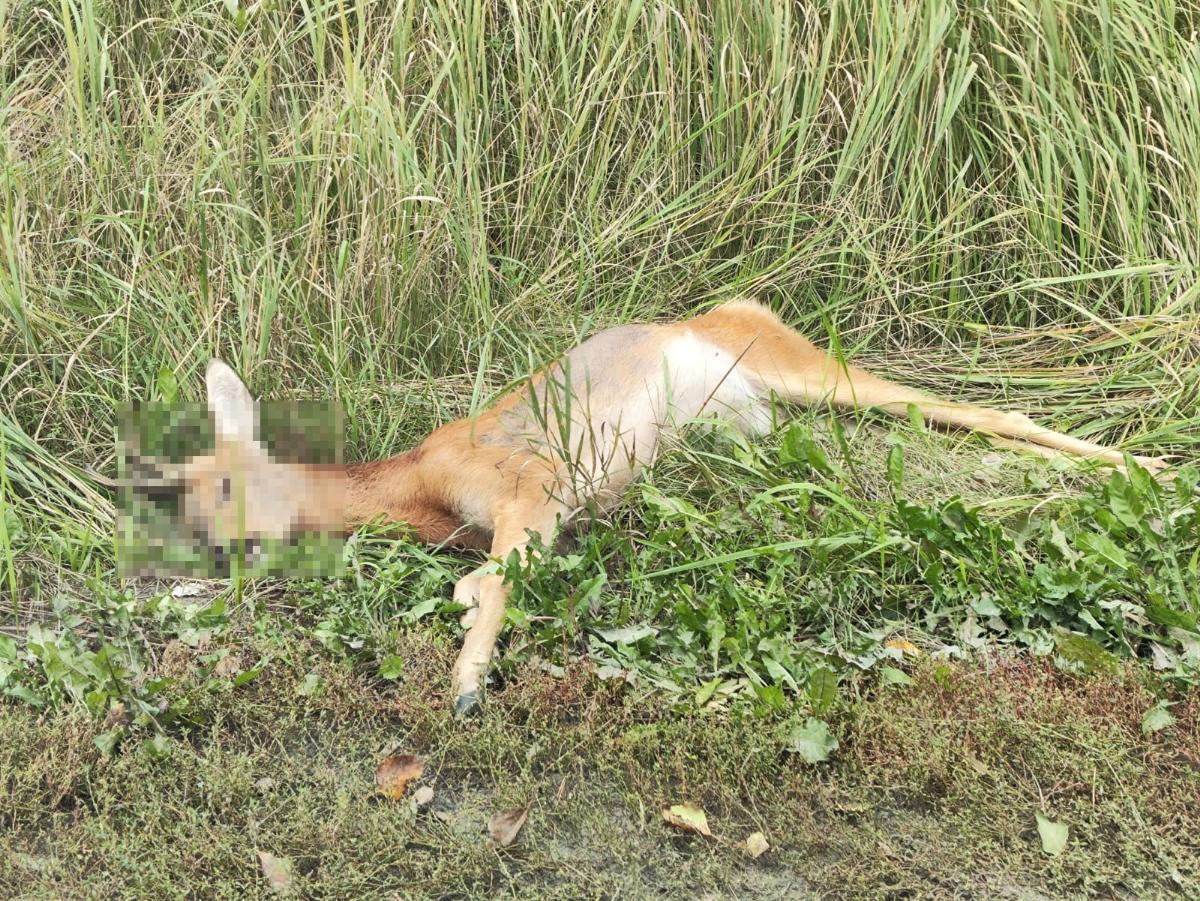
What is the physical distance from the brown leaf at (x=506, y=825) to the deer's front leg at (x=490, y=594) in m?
0.36

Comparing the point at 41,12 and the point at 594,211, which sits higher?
the point at 41,12

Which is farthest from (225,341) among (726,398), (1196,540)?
(1196,540)

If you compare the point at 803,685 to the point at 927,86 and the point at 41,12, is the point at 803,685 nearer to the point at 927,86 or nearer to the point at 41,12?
the point at 927,86

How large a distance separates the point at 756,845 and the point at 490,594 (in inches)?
41.6

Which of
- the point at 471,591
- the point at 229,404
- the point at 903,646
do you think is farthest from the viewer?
the point at 229,404

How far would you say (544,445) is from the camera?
395 centimetres

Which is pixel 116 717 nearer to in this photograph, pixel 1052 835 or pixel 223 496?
pixel 223 496

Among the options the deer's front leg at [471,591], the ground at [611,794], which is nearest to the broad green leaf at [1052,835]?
the ground at [611,794]

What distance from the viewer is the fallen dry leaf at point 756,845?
9.15 ft

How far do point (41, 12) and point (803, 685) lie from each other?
3.74 meters

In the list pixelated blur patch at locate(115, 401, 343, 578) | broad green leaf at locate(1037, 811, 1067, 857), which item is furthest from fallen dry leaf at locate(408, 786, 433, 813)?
broad green leaf at locate(1037, 811, 1067, 857)

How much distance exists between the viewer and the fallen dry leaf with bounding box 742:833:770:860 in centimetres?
279

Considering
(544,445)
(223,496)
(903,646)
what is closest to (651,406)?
(544,445)

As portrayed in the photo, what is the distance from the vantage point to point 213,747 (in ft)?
10.1
